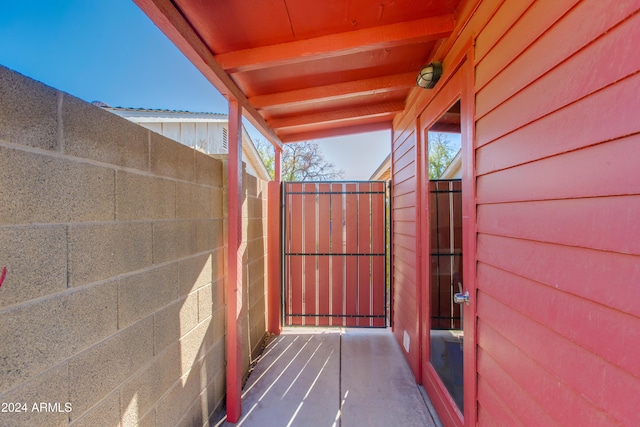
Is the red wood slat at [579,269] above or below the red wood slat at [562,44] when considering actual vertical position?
below

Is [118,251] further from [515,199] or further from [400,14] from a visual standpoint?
[400,14]

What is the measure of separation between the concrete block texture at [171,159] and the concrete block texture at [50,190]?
288 millimetres

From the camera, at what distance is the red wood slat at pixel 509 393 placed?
895 mm

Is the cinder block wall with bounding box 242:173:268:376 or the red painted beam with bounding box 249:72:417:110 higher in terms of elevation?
the red painted beam with bounding box 249:72:417:110

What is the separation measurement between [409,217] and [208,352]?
1.93m

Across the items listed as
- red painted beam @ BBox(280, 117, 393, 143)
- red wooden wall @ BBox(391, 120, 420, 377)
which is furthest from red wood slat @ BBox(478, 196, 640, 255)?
red painted beam @ BBox(280, 117, 393, 143)

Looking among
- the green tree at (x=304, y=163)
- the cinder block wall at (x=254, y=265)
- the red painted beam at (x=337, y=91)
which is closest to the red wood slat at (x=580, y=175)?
the red painted beam at (x=337, y=91)

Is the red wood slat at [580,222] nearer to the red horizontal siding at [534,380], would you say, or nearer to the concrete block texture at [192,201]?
the red horizontal siding at [534,380]

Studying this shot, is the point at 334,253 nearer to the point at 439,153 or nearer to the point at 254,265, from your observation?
the point at 254,265

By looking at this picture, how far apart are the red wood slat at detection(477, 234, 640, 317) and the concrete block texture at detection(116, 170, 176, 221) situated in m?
1.54

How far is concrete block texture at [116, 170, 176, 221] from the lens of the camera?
3.49ft

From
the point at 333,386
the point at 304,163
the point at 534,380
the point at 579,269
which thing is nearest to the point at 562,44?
the point at 579,269

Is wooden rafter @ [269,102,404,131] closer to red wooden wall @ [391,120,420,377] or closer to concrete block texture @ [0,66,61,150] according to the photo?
red wooden wall @ [391,120,420,377]

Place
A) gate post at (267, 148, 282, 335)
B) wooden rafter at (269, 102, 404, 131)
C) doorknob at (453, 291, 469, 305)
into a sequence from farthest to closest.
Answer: gate post at (267, 148, 282, 335)
wooden rafter at (269, 102, 404, 131)
doorknob at (453, 291, 469, 305)
